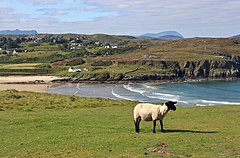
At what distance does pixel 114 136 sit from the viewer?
939 inches

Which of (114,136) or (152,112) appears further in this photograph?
(152,112)

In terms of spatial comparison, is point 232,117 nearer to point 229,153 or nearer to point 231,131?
point 231,131

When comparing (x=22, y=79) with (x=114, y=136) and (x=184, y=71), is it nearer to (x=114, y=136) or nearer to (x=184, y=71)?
(x=184, y=71)

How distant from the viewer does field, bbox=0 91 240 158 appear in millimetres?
19844

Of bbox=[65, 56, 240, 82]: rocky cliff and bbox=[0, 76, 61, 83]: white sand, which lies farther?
bbox=[65, 56, 240, 82]: rocky cliff

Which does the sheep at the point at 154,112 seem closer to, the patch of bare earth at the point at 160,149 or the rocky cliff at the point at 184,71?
the patch of bare earth at the point at 160,149

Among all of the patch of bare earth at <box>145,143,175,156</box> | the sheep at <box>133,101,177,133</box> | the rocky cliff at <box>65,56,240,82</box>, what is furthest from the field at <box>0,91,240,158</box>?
the rocky cliff at <box>65,56,240,82</box>

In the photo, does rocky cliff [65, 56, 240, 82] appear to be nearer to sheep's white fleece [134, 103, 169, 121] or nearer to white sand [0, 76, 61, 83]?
white sand [0, 76, 61, 83]

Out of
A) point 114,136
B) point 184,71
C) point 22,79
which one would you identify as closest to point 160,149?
point 114,136

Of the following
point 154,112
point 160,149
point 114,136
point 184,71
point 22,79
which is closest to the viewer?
point 160,149

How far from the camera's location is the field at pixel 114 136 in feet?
65.1

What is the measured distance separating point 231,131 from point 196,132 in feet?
9.12

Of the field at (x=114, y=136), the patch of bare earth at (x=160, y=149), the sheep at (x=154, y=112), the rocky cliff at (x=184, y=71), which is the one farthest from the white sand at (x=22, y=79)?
the patch of bare earth at (x=160, y=149)

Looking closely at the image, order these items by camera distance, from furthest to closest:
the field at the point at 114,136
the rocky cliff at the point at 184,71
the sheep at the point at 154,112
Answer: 1. the rocky cliff at the point at 184,71
2. the sheep at the point at 154,112
3. the field at the point at 114,136
